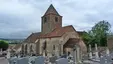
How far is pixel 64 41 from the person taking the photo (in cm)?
5262

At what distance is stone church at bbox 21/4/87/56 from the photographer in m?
51.4

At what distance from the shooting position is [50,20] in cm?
5984

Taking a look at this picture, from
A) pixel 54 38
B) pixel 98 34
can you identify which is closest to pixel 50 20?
pixel 54 38

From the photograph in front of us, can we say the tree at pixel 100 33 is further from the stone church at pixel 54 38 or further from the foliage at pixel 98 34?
the stone church at pixel 54 38

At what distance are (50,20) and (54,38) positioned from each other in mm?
7515

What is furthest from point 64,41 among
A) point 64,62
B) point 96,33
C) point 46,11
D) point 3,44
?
point 64,62

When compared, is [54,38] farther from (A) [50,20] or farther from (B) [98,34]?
(B) [98,34]

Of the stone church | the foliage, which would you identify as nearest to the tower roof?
the stone church

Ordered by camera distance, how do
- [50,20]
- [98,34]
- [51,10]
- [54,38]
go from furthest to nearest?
[98,34] → [51,10] → [50,20] → [54,38]

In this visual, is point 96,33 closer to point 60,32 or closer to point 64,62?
point 60,32

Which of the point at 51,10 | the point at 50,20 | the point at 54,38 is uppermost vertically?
the point at 51,10

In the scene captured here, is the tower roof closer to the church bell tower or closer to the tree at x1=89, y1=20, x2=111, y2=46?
the church bell tower

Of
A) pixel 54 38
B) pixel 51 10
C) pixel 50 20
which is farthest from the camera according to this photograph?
pixel 51 10

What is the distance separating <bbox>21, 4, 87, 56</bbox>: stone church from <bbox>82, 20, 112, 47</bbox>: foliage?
10.5m
